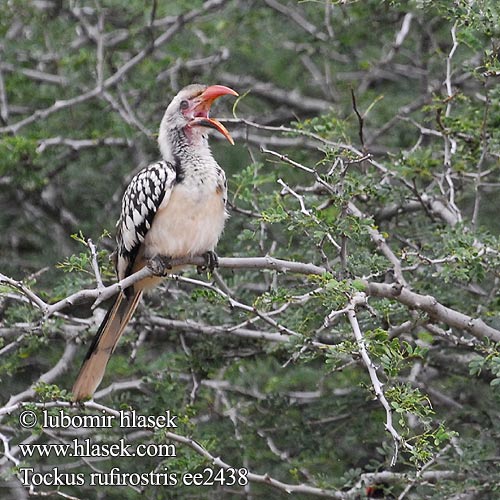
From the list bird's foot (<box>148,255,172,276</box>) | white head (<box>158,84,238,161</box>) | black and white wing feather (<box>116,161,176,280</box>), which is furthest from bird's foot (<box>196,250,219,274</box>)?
white head (<box>158,84,238,161</box>)

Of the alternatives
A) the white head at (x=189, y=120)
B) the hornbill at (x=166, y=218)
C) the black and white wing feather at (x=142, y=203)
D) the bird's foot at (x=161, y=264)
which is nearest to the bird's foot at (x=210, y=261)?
the hornbill at (x=166, y=218)

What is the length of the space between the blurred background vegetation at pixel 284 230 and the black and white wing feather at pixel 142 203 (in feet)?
0.57

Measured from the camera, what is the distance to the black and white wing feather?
Result: 3.91 meters

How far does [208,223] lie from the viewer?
389 cm

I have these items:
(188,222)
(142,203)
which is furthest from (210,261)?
(142,203)

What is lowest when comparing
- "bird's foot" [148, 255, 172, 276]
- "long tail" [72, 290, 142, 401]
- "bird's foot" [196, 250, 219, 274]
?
"long tail" [72, 290, 142, 401]

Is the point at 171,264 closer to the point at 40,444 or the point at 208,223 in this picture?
the point at 208,223

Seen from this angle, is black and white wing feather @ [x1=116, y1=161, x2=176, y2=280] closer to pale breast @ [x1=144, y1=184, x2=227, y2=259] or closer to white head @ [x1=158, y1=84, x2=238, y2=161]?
pale breast @ [x1=144, y1=184, x2=227, y2=259]

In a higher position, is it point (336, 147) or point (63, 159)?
point (336, 147)

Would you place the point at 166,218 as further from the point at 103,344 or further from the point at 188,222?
the point at 103,344

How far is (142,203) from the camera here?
12.9 ft

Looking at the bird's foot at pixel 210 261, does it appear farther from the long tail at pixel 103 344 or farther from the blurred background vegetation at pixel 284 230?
the long tail at pixel 103 344

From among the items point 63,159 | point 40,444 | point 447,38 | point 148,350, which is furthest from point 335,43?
point 40,444

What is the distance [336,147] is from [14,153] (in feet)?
5.92
